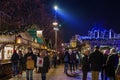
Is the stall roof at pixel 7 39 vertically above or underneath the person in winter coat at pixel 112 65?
above

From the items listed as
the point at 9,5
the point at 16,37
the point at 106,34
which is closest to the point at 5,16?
the point at 9,5

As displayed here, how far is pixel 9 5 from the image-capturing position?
22641 millimetres

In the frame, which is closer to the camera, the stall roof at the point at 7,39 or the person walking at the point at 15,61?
the stall roof at the point at 7,39

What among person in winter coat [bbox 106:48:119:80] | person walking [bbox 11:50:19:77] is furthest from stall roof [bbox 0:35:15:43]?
person in winter coat [bbox 106:48:119:80]

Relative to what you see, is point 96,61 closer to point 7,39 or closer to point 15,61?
point 15,61

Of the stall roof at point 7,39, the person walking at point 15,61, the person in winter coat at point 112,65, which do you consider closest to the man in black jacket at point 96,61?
the person in winter coat at point 112,65

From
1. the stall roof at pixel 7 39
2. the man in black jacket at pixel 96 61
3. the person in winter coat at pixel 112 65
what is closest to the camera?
the person in winter coat at pixel 112 65

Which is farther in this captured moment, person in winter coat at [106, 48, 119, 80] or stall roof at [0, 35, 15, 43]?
stall roof at [0, 35, 15, 43]

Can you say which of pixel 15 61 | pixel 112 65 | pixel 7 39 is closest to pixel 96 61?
pixel 112 65

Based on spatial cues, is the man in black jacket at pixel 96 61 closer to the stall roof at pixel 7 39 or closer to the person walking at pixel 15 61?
the stall roof at pixel 7 39

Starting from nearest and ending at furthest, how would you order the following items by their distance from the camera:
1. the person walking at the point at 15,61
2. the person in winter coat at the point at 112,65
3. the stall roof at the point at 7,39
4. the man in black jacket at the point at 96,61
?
the person in winter coat at the point at 112,65
the man in black jacket at the point at 96,61
the stall roof at the point at 7,39
the person walking at the point at 15,61

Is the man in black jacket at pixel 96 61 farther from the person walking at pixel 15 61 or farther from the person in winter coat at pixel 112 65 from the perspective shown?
the person walking at pixel 15 61

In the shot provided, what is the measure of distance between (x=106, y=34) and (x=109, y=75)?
14792 centimetres

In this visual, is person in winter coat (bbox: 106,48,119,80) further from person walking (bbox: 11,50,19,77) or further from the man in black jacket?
person walking (bbox: 11,50,19,77)
